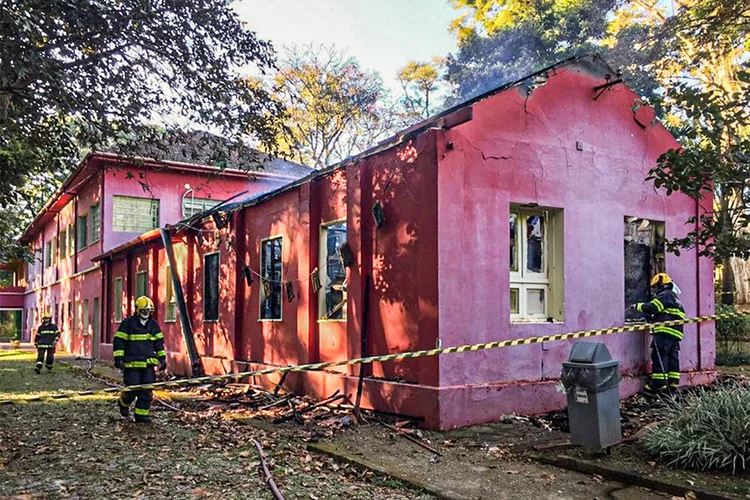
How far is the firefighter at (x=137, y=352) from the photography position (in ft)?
31.5

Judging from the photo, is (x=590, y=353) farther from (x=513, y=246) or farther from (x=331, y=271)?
(x=331, y=271)

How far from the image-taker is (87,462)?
7.03m

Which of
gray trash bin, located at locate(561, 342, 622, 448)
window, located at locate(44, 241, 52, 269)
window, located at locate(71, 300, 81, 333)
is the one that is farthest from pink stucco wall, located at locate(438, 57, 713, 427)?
window, located at locate(44, 241, 52, 269)

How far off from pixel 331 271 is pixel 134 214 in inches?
634

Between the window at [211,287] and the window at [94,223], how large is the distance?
37.7 feet

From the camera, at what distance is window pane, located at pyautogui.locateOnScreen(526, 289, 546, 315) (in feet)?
31.6

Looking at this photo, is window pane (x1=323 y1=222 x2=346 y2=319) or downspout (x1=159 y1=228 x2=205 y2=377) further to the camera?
downspout (x1=159 y1=228 x2=205 y2=377)

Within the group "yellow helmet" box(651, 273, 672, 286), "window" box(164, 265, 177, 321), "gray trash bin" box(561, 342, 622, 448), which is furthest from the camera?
"window" box(164, 265, 177, 321)

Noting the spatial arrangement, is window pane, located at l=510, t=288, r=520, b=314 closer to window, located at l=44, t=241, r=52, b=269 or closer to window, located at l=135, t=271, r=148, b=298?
window, located at l=135, t=271, r=148, b=298

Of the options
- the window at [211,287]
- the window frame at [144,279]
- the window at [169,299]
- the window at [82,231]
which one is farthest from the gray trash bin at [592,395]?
the window at [82,231]

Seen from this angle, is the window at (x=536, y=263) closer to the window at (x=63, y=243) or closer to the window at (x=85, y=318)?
the window at (x=85, y=318)

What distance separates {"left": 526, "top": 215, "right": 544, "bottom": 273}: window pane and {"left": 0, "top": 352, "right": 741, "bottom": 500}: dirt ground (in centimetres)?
233

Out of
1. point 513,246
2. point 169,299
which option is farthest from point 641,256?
point 169,299

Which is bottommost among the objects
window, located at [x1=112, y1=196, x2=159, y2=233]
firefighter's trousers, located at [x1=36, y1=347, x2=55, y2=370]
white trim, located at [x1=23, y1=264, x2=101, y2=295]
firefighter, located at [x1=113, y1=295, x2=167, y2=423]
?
firefighter's trousers, located at [x1=36, y1=347, x2=55, y2=370]
